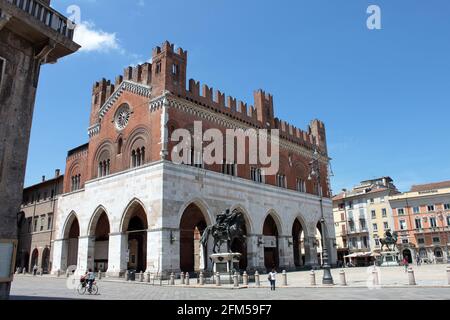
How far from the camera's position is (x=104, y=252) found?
30016 millimetres

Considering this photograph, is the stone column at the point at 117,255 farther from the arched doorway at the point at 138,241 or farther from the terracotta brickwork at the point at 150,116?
the terracotta brickwork at the point at 150,116

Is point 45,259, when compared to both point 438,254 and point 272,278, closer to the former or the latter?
point 272,278

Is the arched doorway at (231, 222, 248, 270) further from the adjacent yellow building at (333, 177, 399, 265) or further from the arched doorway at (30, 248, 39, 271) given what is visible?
the adjacent yellow building at (333, 177, 399, 265)

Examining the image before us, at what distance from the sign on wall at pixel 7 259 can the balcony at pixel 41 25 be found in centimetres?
540

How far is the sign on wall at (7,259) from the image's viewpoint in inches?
351

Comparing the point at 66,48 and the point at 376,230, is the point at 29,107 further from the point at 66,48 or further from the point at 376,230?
the point at 376,230

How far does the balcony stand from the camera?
31.7 feet

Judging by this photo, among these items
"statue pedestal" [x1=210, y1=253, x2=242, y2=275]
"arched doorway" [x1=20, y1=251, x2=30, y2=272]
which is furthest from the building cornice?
"arched doorway" [x1=20, y1=251, x2=30, y2=272]

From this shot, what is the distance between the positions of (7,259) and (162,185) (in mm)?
15486

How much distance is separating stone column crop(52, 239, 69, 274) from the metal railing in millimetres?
26533

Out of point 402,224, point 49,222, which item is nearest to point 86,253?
point 49,222

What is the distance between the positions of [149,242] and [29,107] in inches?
617

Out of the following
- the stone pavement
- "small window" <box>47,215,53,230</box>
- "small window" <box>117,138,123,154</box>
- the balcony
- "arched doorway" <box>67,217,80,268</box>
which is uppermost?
"small window" <box>117,138,123,154</box>
